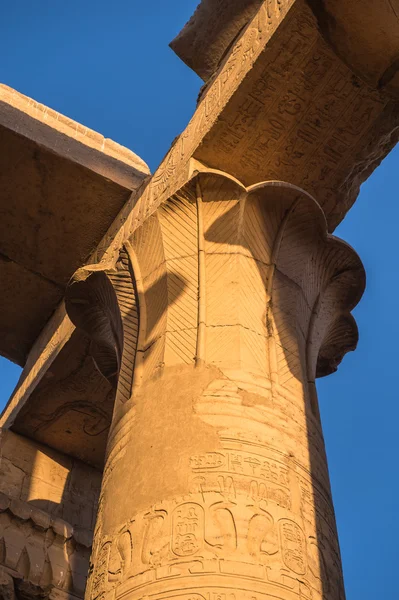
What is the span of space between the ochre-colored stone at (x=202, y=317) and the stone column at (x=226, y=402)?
11mm

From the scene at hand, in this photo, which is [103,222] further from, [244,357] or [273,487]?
[273,487]

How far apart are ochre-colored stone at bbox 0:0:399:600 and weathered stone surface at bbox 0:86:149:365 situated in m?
0.02

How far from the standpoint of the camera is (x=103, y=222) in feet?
23.8

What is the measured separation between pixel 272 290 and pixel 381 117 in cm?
146

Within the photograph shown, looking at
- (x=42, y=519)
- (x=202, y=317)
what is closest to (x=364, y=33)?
(x=202, y=317)

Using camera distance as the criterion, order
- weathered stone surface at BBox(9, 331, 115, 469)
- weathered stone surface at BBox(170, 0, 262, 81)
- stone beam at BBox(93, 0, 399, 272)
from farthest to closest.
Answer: weathered stone surface at BBox(9, 331, 115, 469)
weathered stone surface at BBox(170, 0, 262, 81)
stone beam at BBox(93, 0, 399, 272)

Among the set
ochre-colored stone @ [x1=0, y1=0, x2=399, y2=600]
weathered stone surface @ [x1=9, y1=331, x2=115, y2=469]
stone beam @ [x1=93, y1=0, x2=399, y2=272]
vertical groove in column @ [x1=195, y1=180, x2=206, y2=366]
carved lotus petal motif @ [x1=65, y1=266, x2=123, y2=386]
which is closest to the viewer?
ochre-colored stone @ [x1=0, y1=0, x2=399, y2=600]

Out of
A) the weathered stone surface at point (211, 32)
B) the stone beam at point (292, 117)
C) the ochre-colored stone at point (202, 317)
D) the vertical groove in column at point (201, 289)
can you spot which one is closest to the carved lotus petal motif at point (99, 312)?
the ochre-colored stone at point (202, 317)

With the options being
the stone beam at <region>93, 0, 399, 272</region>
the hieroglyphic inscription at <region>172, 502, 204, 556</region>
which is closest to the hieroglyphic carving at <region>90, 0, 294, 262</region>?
the stone beam at <region>93, 0, 399, 272</region>

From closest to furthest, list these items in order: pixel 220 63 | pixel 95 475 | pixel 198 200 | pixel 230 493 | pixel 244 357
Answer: pixel 230 493 → pixel 244 357 → pixel 198 200 → pixel 220 63 → pixel 95 475

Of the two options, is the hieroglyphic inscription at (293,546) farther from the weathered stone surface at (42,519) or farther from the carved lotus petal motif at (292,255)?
the weathered stone surface at (42,519)

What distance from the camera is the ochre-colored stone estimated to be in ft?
12.1

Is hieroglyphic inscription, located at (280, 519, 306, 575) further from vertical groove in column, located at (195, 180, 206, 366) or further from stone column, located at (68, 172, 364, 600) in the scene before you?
vertical groove in column, located at (195, 180, 206, 366)

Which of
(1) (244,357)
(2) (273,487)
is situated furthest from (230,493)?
(1) (244,357)
